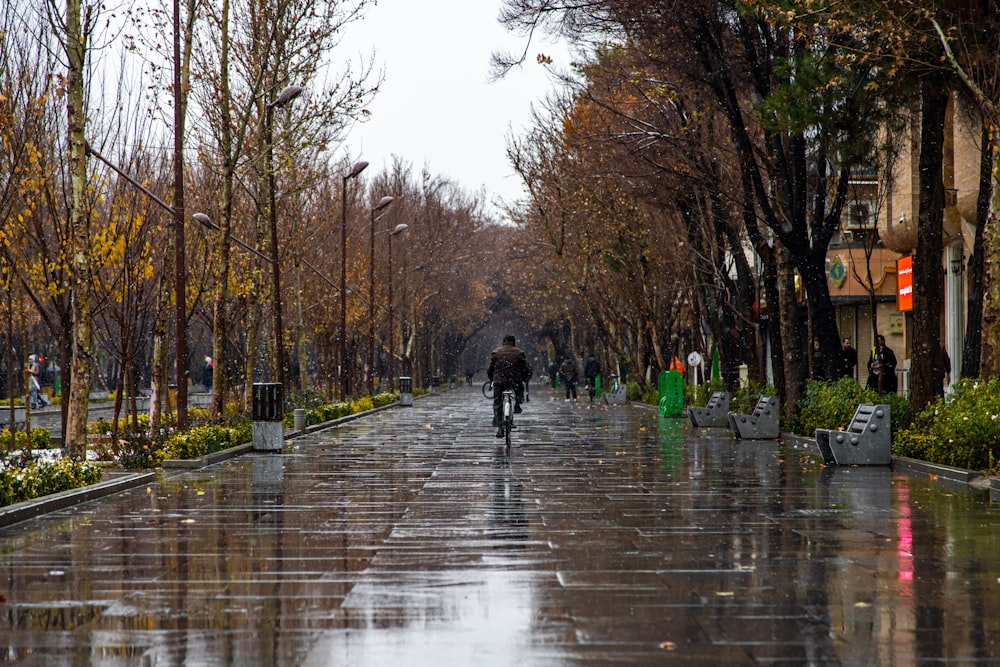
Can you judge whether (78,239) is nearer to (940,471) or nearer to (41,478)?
(41,478)

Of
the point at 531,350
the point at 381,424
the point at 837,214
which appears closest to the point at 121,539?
the point at 837,214

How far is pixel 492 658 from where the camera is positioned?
249 inches

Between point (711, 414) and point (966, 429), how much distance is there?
53.9ft

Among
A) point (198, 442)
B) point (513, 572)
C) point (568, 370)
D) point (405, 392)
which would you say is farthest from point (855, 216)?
point (513, 572)

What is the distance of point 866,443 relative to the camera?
19.0 metres

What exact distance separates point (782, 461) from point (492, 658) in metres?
14.5

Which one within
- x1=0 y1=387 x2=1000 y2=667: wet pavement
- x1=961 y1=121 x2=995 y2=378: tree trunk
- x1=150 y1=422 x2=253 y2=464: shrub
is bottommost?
x1=0 y1=387 x2=1000 y2=667: wet pavement

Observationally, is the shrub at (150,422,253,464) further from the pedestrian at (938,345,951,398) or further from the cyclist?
the pedestrian at (938,345,951,398)

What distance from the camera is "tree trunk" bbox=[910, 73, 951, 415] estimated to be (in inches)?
766

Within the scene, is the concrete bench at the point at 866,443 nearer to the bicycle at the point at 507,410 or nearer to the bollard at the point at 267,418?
the bicycle at the point at 507,410

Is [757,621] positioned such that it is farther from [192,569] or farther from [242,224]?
[242,224]

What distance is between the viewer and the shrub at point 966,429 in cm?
1584

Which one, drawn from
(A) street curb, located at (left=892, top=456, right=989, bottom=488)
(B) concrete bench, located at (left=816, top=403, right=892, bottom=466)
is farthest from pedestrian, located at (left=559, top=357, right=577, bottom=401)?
(A) street curb, located at (left=892, top=456, right=989, bottom=488)

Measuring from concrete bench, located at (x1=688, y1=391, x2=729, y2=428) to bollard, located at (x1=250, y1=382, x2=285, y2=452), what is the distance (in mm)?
12282
